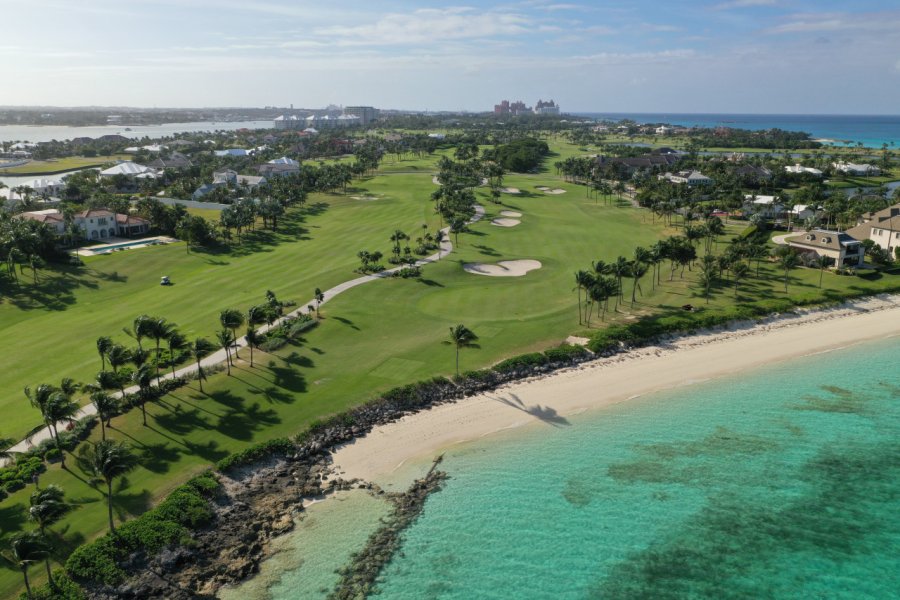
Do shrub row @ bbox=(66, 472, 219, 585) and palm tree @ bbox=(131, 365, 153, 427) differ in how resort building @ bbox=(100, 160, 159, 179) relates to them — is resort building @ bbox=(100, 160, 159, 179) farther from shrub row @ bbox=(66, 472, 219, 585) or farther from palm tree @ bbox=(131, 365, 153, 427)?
shrub row @ bbox=(66, 472, 219, 585)

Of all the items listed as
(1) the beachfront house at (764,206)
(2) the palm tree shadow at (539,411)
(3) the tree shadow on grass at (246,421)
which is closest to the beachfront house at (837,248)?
(1) the beachfront house at (764,206)

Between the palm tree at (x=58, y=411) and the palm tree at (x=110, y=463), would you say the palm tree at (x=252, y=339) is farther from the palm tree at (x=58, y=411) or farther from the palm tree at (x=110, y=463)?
the palm tree at (x=110, y=463)

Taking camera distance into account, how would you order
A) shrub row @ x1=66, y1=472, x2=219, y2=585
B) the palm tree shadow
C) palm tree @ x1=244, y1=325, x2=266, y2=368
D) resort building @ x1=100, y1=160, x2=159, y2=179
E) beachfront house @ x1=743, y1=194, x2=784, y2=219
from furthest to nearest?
resort building @ x1=100, y1=160, x2=159, y2=179, beachfront house @ x1=743, y1=194, x2=784, y2=219, palm tree @ x1=244, y1=325, x2=266, y2=368, the palm tree shadow, shrub row @ x1=66, y1=472, x2=219, y2=585

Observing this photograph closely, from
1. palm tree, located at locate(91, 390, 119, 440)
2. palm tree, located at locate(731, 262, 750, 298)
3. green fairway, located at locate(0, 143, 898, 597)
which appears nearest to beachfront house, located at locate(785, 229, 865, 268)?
green fairway, located at locate(0, 143, 898, 597)

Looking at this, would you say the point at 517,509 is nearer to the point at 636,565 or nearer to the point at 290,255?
the point at 636,565

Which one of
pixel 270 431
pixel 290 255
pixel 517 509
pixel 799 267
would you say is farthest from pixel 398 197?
pixel 517 509

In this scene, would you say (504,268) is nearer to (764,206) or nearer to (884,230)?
(884,230)
